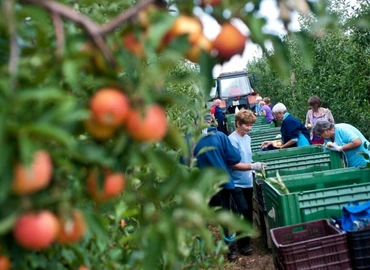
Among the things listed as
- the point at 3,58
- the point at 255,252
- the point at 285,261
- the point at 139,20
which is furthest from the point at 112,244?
the point at 255,252

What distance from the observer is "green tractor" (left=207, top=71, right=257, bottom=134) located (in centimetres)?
2023

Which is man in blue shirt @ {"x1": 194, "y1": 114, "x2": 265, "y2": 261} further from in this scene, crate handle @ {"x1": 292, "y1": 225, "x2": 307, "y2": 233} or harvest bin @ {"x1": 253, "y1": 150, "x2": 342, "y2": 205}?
crate handle @ {"x1": 292, "y1": 225, "x2": 307, "y2": 233}

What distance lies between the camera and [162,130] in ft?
3.23

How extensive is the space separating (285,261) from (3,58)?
291 cm

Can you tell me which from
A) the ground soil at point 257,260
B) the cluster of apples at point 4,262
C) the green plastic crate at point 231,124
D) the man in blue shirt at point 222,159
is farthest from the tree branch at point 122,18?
the green plastic crate at point 231,124

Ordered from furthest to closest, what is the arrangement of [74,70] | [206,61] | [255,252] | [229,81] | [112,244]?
1. [229,81]
2. [255,252]
3. [112,244]
4. [206,61]
5. [74,70]

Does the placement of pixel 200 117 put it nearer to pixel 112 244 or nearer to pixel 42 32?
pixel 112 244

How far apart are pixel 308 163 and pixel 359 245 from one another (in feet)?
8.72

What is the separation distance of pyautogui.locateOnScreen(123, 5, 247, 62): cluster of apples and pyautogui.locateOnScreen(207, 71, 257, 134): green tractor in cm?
1851

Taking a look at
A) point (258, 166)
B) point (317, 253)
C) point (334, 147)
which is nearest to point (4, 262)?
point (317, 253)

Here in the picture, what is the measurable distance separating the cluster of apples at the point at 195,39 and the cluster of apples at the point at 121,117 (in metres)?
0.15

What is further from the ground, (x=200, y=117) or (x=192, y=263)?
(x=200, y=117)

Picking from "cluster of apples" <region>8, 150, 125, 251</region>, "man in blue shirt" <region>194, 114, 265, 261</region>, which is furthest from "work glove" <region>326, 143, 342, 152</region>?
"cluster of apples" <region>8, 150, 125, 251</region>

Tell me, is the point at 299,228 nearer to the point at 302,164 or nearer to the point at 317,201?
the point at 317,201
